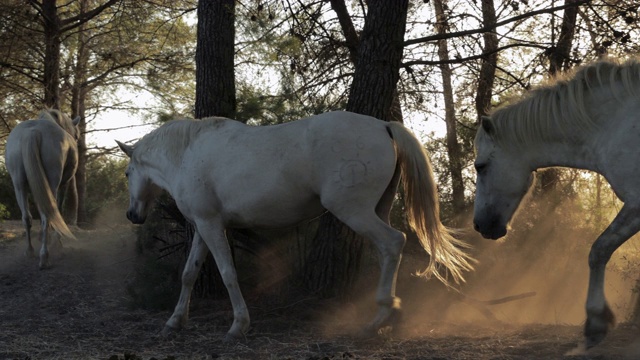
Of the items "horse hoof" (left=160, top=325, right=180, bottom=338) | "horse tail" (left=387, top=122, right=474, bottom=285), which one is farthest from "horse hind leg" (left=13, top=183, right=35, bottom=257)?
"horse tail" (left=387, top=122, right=474, bottom=285)

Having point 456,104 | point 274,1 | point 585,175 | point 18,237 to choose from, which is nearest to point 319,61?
point 274,1

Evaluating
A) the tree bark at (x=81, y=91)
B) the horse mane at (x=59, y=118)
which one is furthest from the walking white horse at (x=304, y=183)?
the tree bark at (x=81, y=91)

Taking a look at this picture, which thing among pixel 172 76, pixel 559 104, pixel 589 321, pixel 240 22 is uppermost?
pixel 172 76

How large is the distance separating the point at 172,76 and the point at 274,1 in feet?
27.2

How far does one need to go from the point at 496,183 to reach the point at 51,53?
36.2 ft

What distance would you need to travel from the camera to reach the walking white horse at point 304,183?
5324 millimetres

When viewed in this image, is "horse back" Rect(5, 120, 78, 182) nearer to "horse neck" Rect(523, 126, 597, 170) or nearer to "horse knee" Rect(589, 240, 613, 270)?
"horse neck" Rect(523, 126, 597, 170)

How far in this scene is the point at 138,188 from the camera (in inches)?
263

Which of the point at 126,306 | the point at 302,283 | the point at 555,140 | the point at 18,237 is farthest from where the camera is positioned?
the point at 18,237

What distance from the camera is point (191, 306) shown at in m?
7.07

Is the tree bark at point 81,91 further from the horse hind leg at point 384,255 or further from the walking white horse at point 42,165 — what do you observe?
the horse hind leg at point 384,255

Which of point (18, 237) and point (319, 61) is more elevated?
point (319, 61)

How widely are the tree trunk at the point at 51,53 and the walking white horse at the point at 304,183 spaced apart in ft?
27.8

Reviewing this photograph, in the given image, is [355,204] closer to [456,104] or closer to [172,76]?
[456,104]
